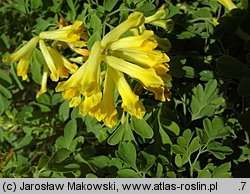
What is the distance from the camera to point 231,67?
4.64ft

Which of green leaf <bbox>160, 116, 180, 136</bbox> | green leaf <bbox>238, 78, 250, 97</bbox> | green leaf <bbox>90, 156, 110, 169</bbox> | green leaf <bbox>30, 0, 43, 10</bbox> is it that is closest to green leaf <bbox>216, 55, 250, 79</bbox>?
green leaf <bbox>238, 78, 250, 97</bbox>

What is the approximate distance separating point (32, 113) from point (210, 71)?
0.75 metres

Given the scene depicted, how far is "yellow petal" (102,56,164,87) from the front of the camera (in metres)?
1.25

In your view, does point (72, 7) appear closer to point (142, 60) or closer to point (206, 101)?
point (142, 60)

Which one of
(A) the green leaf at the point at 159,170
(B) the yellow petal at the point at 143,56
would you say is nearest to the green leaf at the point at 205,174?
(A) the green leaf at the point at 159,170

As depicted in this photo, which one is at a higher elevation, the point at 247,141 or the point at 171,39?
the point at 171,39

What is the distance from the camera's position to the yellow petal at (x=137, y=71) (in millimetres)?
1246

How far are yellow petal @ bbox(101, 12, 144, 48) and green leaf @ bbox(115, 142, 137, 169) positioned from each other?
0.32 m

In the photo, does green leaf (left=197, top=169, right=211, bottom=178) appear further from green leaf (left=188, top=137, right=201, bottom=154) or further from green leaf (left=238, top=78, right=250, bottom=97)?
green leaf (left=238, top=78, right=250, bottom=97)

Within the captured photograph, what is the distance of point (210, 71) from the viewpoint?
163cm

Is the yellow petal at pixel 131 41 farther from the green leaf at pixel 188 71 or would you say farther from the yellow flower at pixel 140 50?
the green leaf at pixel 188 71

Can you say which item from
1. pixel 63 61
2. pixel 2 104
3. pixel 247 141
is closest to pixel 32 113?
pixel 2 104
